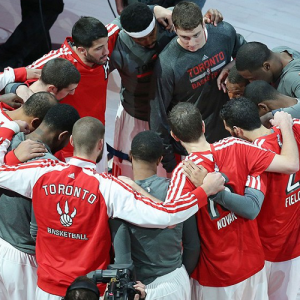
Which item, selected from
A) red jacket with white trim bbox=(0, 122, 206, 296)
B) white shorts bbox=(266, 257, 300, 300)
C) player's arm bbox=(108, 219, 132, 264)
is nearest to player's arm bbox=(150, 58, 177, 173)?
white shorts bbox=(266, 257, 300, 300)

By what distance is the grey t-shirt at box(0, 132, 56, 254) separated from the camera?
4211mm

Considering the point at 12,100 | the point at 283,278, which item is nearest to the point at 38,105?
the point at 12,100

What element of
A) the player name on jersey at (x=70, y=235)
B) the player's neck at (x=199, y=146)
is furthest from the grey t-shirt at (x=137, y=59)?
the player name on jersey at (x=70, y=235)

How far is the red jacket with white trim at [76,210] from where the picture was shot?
12.5 feet

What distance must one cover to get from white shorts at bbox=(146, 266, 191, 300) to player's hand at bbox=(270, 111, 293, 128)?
1.09 m

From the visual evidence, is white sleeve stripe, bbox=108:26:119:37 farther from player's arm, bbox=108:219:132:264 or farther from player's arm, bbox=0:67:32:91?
player's arm, bbox=108:219:132:264


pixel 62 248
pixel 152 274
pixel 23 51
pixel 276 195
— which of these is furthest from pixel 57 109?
pixel 23 51

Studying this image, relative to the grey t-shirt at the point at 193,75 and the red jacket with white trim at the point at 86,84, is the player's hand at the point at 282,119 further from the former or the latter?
the red jacket with white trim at the point at 86,84

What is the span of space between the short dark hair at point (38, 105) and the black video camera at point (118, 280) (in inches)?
51.7

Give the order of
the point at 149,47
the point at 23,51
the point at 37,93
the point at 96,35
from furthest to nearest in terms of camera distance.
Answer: the point at 23,51
the point at 149,47
the point at 96,35
the point at 37,93

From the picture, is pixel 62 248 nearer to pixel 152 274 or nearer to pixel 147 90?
pixel 152 274

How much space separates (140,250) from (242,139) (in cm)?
92

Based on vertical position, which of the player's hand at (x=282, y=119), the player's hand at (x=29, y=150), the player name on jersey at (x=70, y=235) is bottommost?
the player name on jersey at (x=70, y=235)

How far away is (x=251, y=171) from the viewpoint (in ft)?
13.4
